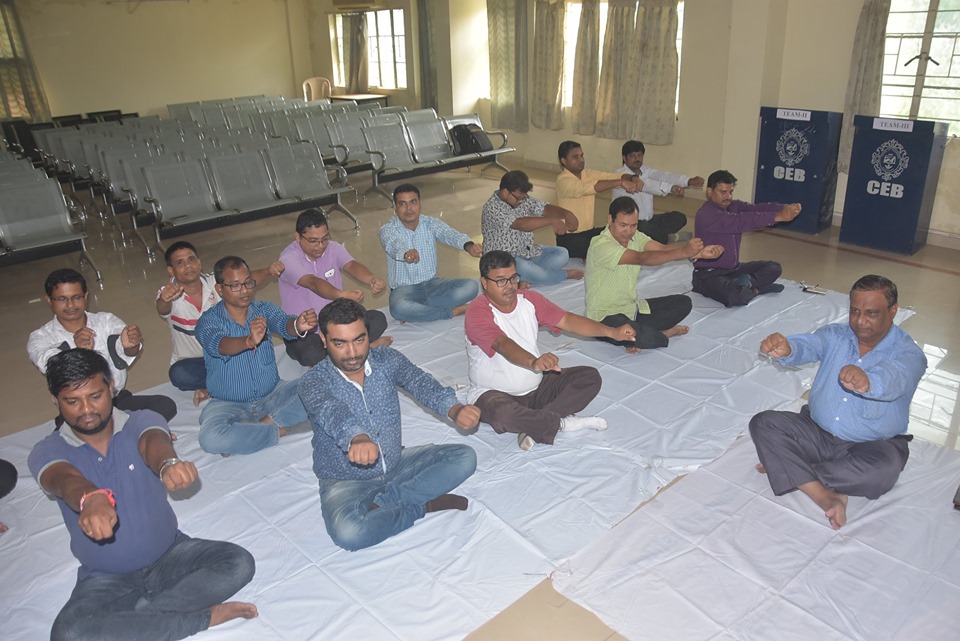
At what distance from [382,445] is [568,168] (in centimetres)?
381

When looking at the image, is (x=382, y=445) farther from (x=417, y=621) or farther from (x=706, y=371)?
(x=706, y=371)

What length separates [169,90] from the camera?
14.5m

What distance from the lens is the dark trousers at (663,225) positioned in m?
6.75

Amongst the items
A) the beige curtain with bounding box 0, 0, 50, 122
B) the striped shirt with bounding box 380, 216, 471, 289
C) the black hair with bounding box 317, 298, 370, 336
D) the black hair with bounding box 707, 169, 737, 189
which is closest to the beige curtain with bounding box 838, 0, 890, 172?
the black hair with bounding box 707, 169, 737, 189

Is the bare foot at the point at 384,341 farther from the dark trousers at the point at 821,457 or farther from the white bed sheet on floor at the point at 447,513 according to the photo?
the dark trousers at the point at 821,457

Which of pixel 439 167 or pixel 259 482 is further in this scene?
pixel 439 167

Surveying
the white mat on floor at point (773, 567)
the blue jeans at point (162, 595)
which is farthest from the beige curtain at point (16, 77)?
the white mat on floor at point (773, 567)

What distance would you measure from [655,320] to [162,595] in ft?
11.2

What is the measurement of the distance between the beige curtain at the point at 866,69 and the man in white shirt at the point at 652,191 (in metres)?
1.90

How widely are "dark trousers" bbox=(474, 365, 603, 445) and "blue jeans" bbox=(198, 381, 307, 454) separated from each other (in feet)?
3.25

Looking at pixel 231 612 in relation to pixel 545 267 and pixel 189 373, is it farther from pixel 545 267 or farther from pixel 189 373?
pixel 545 267

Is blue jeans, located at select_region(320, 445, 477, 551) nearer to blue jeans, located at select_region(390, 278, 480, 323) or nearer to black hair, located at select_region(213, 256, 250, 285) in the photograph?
black hair, located at select_region(213, 256, 250, 285)

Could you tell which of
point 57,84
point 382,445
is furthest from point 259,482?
point 57,84

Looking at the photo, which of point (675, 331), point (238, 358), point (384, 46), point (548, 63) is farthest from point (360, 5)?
point (238, 358)
